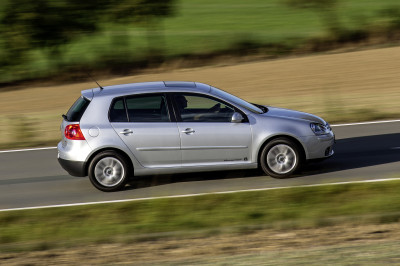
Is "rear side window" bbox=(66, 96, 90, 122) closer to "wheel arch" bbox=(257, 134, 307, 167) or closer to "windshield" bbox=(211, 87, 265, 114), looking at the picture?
"windshield" bbox=(211, 87, 265, 114)

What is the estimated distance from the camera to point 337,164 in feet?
39.9

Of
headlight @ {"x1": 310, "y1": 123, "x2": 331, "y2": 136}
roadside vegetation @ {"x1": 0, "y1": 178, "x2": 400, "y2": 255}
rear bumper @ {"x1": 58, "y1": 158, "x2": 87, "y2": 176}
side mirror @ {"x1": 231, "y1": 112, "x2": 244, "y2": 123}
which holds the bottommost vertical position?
roadside vegetation @ {"x1": 0, "y1": 178, "x2": 400, "y2": 255}

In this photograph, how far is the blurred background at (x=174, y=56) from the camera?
926 inches

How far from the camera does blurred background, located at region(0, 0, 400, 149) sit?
77.2 ft

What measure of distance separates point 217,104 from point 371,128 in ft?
17.5

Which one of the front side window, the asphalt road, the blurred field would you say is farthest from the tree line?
the front side window

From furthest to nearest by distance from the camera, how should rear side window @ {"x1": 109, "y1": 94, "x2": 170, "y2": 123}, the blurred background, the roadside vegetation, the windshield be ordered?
the blurred background, the windshield, rear side window @ {"x1": 109, "y1": 94, "x2": 170, "y2": 123}, the roadside vegetation

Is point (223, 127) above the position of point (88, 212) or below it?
above

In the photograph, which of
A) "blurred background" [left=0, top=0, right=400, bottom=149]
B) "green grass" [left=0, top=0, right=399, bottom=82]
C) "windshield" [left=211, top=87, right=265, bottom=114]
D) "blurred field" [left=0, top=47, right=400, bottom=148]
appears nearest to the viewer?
"windshield" [left=211, top=87, right=265, bottom=114]

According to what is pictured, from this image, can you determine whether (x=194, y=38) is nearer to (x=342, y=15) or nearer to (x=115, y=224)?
(x=342, y=15)

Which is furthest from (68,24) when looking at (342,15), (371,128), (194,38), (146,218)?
(146,218)

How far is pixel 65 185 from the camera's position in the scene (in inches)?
466

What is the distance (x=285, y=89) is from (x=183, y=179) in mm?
12362

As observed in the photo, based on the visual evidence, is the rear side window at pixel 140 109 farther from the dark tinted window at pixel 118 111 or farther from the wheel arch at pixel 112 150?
the wheel arch at pixel 112 150
